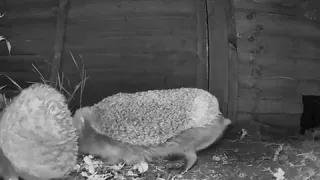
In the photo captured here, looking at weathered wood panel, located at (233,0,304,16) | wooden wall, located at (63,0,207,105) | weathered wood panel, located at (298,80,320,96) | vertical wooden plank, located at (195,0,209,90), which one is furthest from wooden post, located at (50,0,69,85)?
weathered wood panel, located at (298,80,320,96)

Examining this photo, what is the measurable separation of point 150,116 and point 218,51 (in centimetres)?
28

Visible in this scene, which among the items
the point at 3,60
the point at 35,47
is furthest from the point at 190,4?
the point at 3,60

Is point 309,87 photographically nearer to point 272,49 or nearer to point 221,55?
point 272,49

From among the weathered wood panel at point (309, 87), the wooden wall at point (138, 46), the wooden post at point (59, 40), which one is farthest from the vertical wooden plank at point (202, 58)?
the wooden post at point (59, 40)

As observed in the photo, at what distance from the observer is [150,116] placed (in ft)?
2.73

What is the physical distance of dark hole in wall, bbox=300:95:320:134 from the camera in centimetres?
100

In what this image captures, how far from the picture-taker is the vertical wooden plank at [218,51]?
3.19 ft

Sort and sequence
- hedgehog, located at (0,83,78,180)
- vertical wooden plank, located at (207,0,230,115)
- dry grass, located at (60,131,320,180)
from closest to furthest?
1. hedgehog, located at (0,83,78,180)
2. dry grass, located at (60,131,320,180)
3. vertical wooden plank, located at (207,0,230,115)

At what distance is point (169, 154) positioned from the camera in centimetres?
88

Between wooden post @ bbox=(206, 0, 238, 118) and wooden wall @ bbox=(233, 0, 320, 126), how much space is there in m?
0.03

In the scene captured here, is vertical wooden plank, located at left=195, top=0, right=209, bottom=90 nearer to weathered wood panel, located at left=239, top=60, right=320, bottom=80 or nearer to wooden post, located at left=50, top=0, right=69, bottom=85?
weathered wood panel, located at left=239, top=60, right=320, bottom=80

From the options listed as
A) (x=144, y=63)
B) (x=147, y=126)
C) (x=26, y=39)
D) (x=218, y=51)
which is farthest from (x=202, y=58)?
(x=26, y=39)

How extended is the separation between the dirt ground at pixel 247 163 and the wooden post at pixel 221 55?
0.11m

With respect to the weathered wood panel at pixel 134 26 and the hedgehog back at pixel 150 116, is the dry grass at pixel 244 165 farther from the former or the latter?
the weathered wood panel at pixel 134 26
